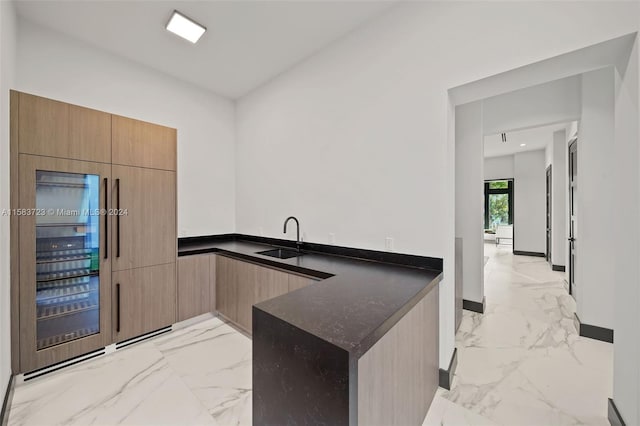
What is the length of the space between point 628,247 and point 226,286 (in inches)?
126

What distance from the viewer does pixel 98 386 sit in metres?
1.91

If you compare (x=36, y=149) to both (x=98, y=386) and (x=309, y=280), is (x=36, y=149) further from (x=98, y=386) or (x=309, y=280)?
(x=309, y=280)

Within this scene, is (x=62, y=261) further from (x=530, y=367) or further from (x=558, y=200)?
(x=558, y=200)

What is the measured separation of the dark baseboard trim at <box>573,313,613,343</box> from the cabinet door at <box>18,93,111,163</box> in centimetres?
496

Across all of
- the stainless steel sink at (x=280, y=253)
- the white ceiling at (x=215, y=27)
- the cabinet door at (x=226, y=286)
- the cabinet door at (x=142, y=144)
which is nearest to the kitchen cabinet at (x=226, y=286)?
the cabinet door at (x=226, y=286)

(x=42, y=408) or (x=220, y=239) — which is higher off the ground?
(x=220, y=239)

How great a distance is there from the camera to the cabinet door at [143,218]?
7.82ft

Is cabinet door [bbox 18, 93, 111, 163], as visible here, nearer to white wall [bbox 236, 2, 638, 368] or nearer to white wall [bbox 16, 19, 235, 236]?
white wall [bbox 16, 19, 235, 236]

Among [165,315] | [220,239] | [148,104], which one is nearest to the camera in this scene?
[165,315]

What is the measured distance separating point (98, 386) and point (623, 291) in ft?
11.5

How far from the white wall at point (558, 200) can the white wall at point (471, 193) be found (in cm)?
345

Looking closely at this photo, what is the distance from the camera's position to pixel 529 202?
23.4ft

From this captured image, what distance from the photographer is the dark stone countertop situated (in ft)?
3.19

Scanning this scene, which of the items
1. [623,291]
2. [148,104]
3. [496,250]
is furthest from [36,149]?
[496,250]
